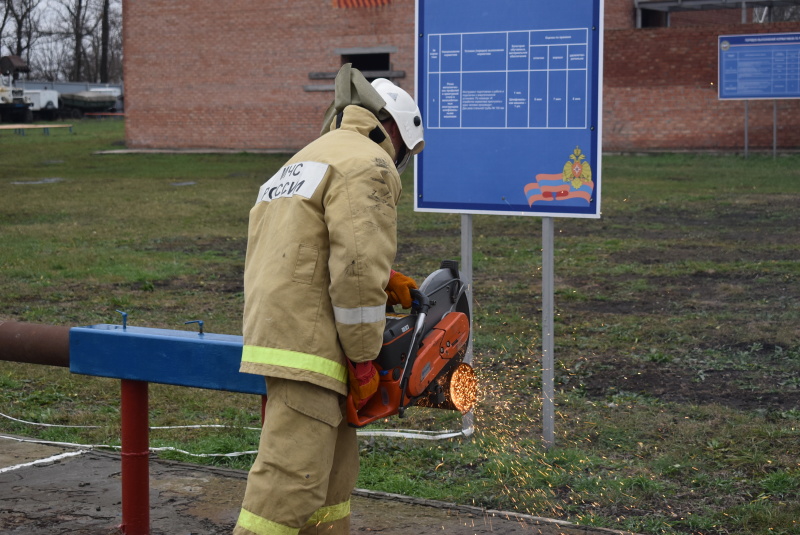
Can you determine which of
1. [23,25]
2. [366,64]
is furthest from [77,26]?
[366,64]

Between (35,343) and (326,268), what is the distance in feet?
5.14

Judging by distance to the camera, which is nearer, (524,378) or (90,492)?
(90,492)

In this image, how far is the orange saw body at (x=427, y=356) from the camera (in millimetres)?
3482

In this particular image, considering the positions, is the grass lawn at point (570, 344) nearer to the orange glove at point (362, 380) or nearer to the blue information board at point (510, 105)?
the blue information board at point (510, 105)

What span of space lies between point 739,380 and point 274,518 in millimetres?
4146

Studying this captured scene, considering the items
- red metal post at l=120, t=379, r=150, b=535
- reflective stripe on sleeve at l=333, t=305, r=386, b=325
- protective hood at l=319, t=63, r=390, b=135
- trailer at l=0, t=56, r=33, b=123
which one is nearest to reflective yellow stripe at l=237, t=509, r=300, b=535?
reflective stripe on sleeve at l=333, t=305, r=386, b=325

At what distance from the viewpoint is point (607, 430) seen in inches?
223

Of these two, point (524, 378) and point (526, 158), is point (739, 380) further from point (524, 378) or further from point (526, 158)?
point (526, 158)

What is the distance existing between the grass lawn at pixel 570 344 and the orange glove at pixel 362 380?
4.81ft

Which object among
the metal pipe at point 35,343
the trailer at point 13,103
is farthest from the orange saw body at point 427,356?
the trailer at point 13,103

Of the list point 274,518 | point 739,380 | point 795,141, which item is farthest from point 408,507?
point 795,141

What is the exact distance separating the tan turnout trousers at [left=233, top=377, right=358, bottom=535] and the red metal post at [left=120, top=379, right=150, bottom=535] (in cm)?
97

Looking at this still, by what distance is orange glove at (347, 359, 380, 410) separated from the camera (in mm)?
3355

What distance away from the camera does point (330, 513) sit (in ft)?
12.1
